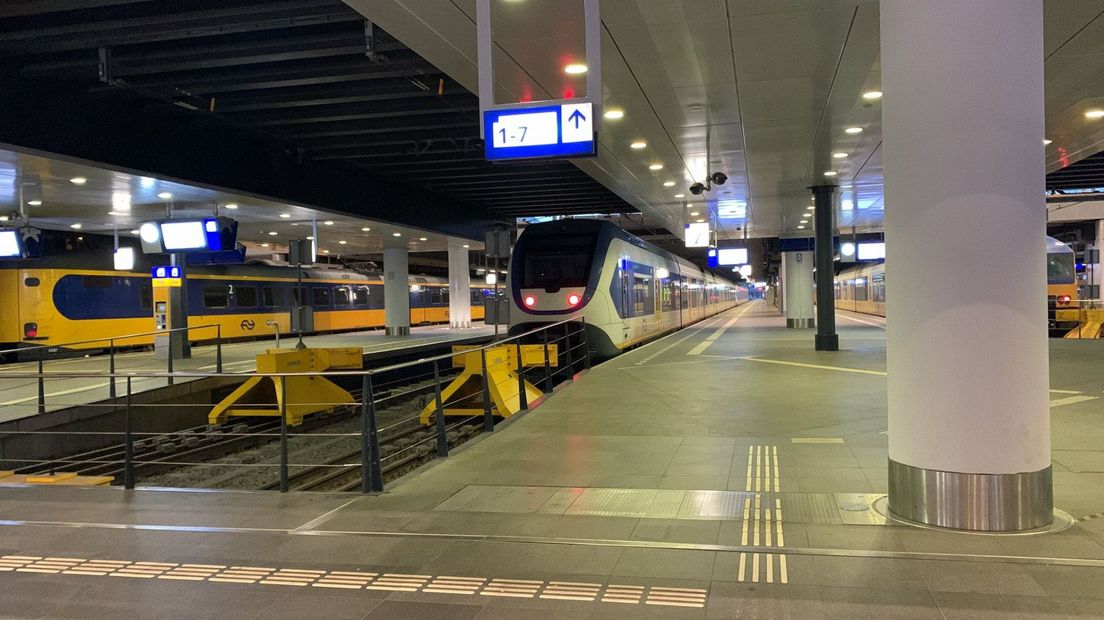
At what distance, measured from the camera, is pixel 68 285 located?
17.6m

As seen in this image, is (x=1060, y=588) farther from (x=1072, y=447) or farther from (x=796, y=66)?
(x=796, y=66)

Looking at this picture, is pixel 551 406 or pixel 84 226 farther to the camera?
pixel 84 226

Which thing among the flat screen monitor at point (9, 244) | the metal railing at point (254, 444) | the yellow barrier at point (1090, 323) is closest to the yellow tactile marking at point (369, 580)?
the metal railing at point (254, 444)

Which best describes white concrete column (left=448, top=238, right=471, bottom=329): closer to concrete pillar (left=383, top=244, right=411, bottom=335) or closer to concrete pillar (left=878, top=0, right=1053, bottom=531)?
concrete pillar (left=383, top=244, right=411, bottom=335)

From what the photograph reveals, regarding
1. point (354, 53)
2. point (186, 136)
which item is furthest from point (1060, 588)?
point (186, 136)

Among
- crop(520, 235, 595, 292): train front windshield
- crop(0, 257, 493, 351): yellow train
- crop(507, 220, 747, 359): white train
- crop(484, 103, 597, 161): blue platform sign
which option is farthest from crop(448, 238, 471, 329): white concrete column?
crop(484, 103, 597, 161): blue platform sign

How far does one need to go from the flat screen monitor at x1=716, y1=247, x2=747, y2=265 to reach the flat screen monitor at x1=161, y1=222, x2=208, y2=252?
1721 cm

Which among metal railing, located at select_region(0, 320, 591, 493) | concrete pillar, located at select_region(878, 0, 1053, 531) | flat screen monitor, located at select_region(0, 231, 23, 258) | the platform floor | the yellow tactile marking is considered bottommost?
metal railing, located at select_region(0, 320, 591, 493)

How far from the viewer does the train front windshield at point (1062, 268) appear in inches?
949

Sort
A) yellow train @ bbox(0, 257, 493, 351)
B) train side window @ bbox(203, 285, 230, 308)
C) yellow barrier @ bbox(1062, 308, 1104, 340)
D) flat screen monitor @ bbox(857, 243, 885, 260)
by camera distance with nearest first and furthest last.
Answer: yellow train @ bbox(0, 257, 493, 351), yellow barrier @ bbox(1062, 308, 1104, 340), train side window @ bbox(203, 285, 230, 308), flat screen monitor @ bbox(857, 243, 885, 260)

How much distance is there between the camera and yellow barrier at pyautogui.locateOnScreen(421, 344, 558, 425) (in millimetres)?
9695

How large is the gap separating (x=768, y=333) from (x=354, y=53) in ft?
55.5

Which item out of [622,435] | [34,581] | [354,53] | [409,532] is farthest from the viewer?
[354,53]

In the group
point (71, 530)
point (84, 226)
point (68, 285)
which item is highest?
point (84, 226)
